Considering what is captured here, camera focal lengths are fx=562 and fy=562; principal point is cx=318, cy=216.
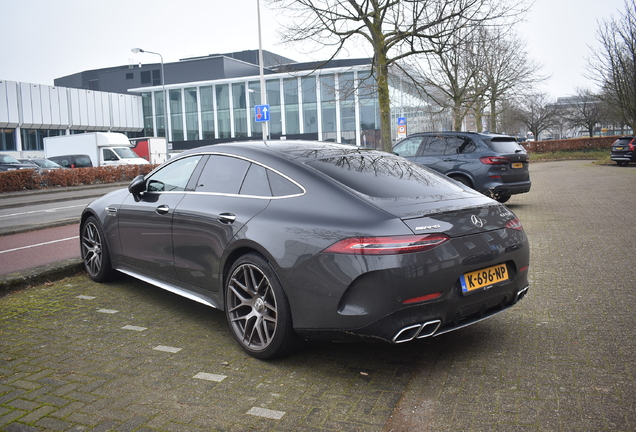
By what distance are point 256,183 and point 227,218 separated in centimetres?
33

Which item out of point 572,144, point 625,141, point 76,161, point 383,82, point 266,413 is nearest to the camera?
point 266,413

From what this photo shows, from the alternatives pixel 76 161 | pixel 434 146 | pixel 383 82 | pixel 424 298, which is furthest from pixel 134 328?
pixel 76 161

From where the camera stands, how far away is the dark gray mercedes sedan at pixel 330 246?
3.30m

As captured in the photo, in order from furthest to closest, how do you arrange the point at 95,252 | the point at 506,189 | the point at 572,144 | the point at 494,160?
the point at 572,144
the point at 506,189
the point at 494,160
the point at 95,252

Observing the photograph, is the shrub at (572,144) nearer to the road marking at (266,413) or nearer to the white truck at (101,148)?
the white truck at (101,148)

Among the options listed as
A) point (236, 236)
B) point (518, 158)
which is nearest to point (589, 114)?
point (518, 158)

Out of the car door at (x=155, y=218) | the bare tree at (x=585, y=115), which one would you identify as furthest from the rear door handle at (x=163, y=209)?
the bare tree at (x=585, y=115)

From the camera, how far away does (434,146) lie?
12.0m

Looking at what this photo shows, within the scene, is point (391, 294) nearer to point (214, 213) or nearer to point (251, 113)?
point (214, 213)

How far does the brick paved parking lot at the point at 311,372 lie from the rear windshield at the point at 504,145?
6.16 metres

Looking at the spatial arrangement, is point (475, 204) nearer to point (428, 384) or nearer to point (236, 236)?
point (428, 384)

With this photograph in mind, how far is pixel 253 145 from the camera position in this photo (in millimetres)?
4551

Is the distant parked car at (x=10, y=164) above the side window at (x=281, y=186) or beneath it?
above

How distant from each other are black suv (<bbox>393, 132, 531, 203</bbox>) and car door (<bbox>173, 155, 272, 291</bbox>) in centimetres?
767
